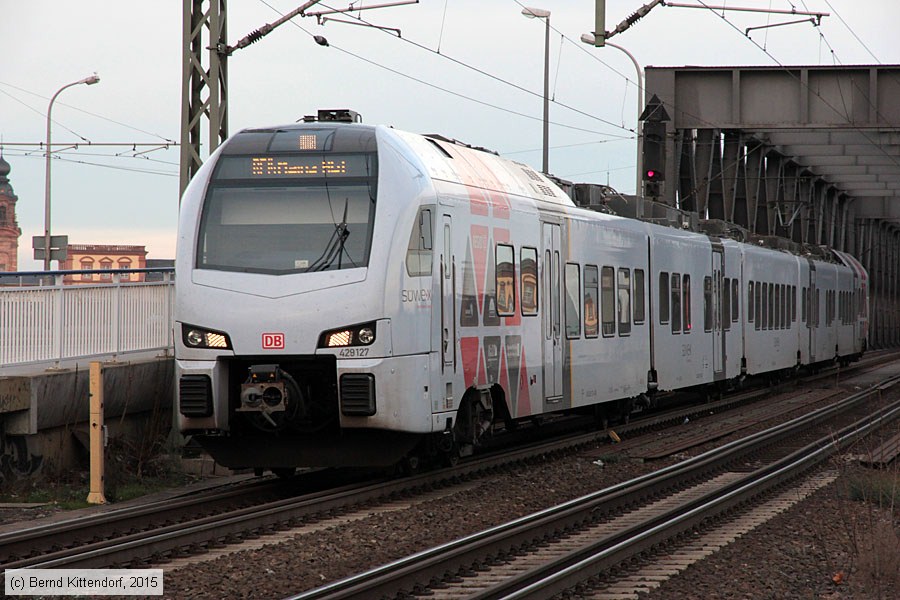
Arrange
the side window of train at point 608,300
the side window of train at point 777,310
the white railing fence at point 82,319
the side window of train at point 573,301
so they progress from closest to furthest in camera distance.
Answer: the white railing fence at point 82,319 → the side window of train at point 573,301 → the side window of train at point 608,300 → the side window of train at point 777,310

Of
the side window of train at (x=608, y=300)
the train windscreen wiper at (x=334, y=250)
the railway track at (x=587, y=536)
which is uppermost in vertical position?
the train windscreen wiper at (x=334, y=250)

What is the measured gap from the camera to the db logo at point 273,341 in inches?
480

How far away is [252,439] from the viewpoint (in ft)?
41.8

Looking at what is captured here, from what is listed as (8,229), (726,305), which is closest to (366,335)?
(726,305)

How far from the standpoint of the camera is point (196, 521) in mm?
10875

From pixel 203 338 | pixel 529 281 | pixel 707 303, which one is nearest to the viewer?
pixel 203 338

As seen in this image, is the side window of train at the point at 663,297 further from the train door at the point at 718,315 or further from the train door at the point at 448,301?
the train door at the point at 448,301

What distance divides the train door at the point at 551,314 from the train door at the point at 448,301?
110 inches

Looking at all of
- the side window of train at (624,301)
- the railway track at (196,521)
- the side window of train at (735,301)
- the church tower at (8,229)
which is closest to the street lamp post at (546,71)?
the side window of train at (735,301)

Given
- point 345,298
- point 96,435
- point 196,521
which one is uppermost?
point 345,298

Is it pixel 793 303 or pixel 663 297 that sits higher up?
pixel 663 297

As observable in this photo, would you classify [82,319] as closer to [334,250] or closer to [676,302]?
[334,250]

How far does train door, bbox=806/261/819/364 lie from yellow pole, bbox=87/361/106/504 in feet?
79.0

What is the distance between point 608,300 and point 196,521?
8.73 meters
